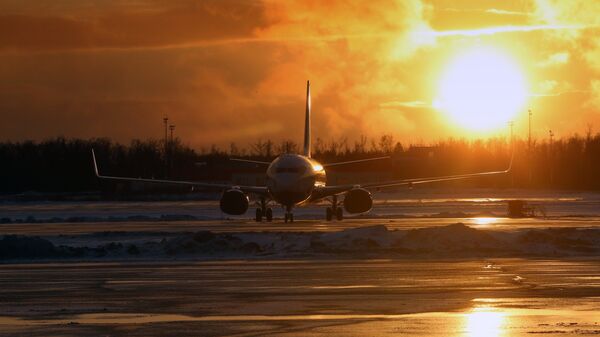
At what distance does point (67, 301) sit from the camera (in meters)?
19.2

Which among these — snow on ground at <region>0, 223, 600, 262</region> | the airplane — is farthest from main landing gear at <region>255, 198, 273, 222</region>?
snow on ground at <region>0, 223, 600, 262</region>

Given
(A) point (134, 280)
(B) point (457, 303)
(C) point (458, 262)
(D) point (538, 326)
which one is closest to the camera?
(D) point (538, 326)

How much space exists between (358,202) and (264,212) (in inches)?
198

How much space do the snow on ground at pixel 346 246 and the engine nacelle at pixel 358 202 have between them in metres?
21.5

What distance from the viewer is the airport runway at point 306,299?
50.6 feet

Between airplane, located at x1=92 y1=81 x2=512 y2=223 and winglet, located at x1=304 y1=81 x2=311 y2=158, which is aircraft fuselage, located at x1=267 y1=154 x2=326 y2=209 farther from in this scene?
winglet, located at x1=304 y1=81 x2=311 y2=158

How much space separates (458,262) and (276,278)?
639 centimetres

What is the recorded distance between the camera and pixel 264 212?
56.4m

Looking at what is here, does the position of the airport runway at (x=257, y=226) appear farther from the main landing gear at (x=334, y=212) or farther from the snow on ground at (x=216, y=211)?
the snow on ground at (x=216, y=211)

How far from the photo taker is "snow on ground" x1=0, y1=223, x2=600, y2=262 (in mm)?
31312

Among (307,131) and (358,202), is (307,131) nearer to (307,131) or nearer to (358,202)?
(307,131)

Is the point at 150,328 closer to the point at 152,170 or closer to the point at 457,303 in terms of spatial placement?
the point at 457,303

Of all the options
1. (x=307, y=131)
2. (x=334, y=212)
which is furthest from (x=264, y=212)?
Result: (x=307, y=131)

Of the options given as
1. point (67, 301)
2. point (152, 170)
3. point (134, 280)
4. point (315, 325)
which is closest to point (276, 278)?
point (134, 280)
